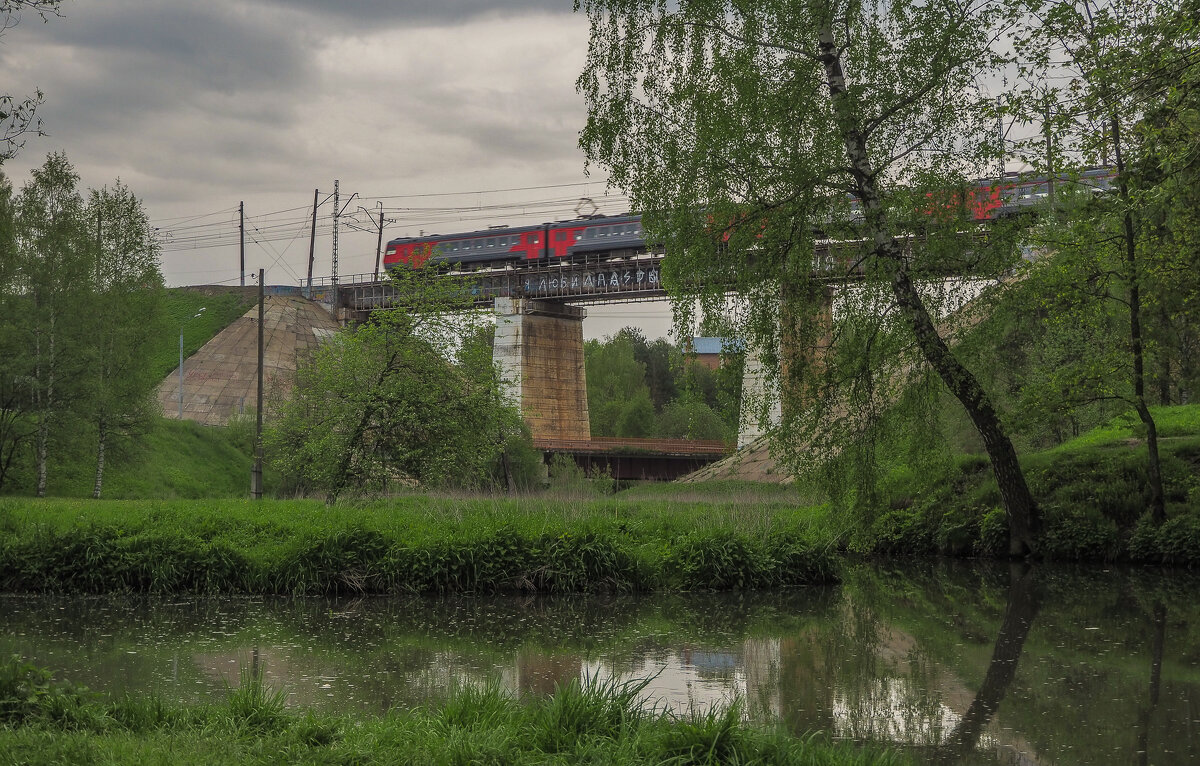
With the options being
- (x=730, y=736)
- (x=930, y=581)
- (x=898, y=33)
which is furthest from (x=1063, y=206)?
(x=730, y=736)

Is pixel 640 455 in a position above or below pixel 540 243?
below

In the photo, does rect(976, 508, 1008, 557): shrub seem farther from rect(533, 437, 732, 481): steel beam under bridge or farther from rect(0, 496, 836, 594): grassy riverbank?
rect(533, 437, 732, 481): steel beam under bridge

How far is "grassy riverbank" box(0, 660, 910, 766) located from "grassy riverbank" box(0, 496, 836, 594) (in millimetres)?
7593

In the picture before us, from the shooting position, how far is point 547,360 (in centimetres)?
5866

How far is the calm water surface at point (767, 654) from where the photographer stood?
7668 millimetres

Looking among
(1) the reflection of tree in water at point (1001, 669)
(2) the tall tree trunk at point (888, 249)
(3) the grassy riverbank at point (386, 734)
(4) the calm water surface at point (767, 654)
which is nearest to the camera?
(3) the grassy riverbank at point (386, 734)

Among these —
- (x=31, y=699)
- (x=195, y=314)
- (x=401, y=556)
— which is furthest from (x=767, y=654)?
(x=195, y=314)

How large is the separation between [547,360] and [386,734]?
173ft

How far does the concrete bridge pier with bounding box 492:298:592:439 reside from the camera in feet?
186

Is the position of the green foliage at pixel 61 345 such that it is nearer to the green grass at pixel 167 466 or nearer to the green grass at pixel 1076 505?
the green grass at pixel 167 466

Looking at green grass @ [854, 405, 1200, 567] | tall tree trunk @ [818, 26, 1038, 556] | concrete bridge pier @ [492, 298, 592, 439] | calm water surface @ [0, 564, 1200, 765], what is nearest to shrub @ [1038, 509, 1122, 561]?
green grass @ [854, 405, 1200, 567]

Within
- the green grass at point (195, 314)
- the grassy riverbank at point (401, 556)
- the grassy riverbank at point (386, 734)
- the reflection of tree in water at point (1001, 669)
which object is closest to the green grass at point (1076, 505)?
the reflection of tree in water at point (1001, 669)

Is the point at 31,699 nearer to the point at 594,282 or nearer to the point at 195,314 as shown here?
the point at 594,282

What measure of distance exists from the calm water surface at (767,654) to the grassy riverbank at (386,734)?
44.1 inches
